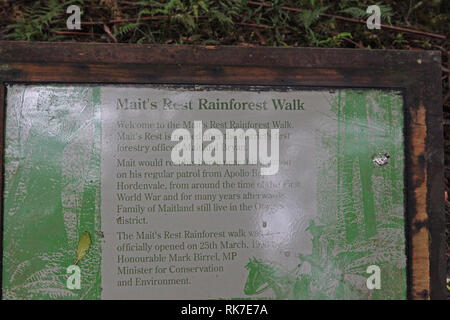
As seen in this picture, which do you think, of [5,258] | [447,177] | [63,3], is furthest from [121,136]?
[447,177]

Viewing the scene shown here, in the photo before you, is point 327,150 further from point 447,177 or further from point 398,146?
point 447,177

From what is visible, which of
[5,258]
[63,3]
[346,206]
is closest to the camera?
[5,258]

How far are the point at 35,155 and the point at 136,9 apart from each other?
1.14 m

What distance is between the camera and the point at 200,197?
184 centimetres

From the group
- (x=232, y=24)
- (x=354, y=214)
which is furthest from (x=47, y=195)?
(x=354, y=214)

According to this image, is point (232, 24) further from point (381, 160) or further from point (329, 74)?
point (381, 160)

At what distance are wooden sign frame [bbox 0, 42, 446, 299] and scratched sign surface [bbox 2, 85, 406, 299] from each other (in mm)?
57

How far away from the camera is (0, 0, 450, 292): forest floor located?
215 centimetres

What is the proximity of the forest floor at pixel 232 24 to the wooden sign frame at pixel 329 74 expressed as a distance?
1.04ft

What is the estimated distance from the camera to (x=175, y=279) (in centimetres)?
183

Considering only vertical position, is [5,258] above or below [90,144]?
below

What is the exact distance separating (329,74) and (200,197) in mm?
1016

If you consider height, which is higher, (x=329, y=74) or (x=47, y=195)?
(x=329, y=74)
